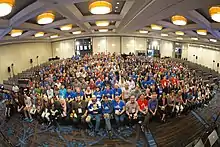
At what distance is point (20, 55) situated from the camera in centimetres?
2417

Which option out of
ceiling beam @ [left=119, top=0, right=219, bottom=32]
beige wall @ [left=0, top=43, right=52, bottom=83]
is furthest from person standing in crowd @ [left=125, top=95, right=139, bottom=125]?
beige wall @ [left=0, top=43, right=52, bottom=83]

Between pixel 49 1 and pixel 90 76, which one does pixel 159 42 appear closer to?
pixel 90 76

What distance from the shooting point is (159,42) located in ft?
117

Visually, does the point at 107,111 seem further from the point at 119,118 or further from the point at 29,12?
the point at 29,12

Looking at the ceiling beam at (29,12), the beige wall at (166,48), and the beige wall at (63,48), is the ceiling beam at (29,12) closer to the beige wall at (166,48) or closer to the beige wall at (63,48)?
the beige wall at (63,48)

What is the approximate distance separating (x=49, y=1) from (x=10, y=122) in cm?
714

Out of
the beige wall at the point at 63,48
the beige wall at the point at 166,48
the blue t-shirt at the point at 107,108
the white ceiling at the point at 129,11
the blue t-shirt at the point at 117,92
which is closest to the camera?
the white ceiling at the point at 129,11

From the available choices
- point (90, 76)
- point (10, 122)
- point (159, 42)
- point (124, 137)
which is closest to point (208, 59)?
point (159, 42)

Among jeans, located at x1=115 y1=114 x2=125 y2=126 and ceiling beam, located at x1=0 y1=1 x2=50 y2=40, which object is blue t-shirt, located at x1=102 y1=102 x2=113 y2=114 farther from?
ceiling beam, located at x1=0 y1=1 x2=50 y2=40

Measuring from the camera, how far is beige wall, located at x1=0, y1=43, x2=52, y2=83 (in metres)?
20.8

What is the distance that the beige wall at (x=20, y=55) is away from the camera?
20.8 meters

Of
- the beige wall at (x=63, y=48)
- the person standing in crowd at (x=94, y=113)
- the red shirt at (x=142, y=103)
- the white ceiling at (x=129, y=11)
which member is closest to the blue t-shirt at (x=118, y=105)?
the person standing in crowd at (x=94, y=113)

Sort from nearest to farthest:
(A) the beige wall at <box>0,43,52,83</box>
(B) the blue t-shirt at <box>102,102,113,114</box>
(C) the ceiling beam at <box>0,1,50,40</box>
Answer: (C) the ceiling beam at <box>0,1,50,40</box>, (B) the blue t-shirt at <box>102,102,113,114</box>, (A) the beige wall at <box>0,43,52,83</box>

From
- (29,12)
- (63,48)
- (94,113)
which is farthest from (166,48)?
(29,12)
